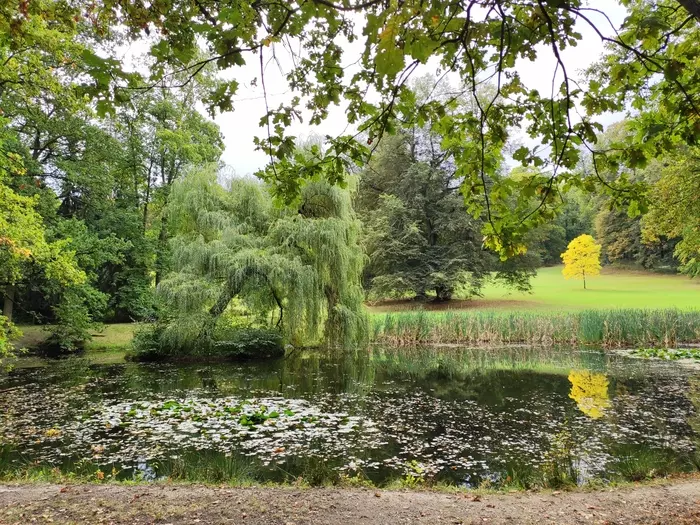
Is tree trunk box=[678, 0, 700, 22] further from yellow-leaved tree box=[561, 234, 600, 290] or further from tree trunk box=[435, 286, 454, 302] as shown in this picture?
yellow-leaved tree box=[561, 234, 600, 290]

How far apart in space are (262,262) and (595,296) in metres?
24.4

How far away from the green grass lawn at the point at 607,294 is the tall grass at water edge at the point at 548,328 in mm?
6676

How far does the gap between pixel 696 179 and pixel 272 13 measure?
1227 cm

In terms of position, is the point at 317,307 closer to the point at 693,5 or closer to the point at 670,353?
the point at 670,353

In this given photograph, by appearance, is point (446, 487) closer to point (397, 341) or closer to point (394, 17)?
point (394, 17)

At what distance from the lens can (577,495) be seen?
4547mm

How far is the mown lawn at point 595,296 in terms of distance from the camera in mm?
25797

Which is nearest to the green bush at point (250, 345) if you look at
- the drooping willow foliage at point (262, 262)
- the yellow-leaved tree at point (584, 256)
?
the drooping willow foliage at point (262, 262)

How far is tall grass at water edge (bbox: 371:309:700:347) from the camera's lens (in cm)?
1628

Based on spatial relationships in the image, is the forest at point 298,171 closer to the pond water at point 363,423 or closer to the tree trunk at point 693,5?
the tree trunk at point 693,5

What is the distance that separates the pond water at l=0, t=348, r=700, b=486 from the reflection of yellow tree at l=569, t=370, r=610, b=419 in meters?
0.04

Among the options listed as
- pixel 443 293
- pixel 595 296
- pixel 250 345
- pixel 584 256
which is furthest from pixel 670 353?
pixel 584 256

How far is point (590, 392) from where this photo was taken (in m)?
9.68

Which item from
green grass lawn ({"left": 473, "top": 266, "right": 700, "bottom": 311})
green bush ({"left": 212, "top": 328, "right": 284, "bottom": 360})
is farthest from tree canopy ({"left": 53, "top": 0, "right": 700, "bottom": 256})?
green grass lawn ({"left": 473, "top": 266, "right": 700, "bottom": 311})
